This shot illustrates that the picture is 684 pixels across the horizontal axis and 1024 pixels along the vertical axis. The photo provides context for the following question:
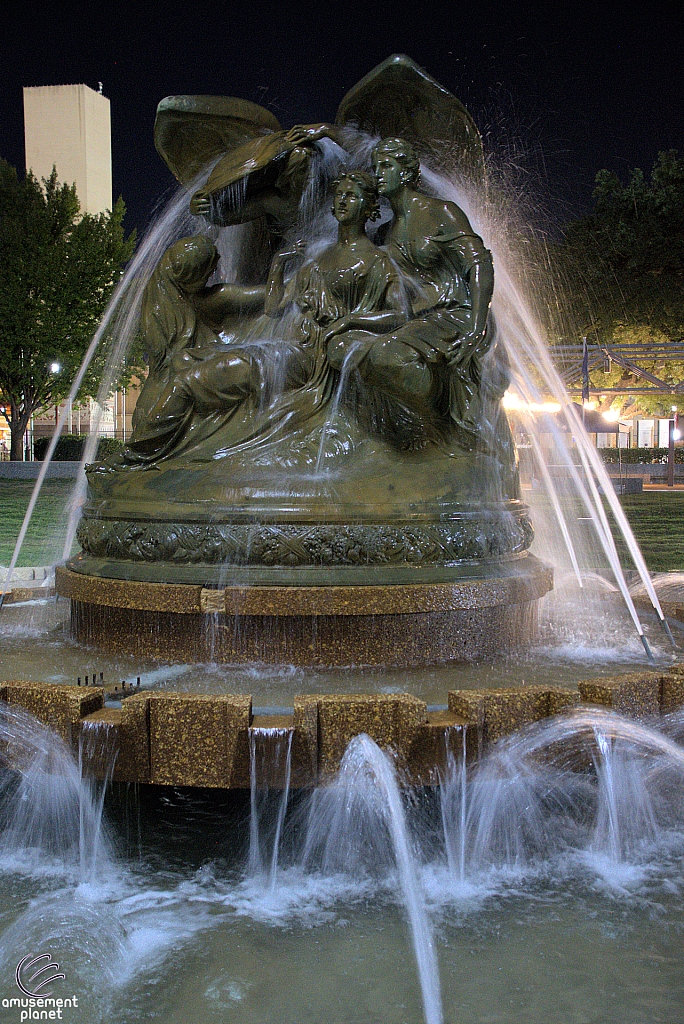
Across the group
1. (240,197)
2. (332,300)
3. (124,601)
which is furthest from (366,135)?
(124,601)

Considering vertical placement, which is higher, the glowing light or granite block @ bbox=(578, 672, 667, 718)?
the glowing light

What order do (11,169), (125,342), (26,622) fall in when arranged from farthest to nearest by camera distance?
1. (11,169)
2. (125,342)
3. (26,622)

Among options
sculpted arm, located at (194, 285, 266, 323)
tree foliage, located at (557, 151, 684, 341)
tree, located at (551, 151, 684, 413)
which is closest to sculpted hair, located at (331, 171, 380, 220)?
sculpted arm, located at (194, 285, 266, 323)

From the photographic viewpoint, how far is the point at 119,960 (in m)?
3.44

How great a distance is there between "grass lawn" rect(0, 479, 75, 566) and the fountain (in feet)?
25.2

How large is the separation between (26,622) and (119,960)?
4327 mm

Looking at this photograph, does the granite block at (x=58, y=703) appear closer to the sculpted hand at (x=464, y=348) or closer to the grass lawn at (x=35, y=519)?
the sculpted hand at (x=464, y=348)

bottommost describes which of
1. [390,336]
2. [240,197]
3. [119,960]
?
[119,960]

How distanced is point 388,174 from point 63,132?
1667 inches

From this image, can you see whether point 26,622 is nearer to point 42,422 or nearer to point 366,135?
point 366,135

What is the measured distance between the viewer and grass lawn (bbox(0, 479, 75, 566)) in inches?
612

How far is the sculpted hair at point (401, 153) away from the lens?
6684 millimetres

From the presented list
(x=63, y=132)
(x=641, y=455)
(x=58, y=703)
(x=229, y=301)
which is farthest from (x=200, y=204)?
(x=63, y=132)

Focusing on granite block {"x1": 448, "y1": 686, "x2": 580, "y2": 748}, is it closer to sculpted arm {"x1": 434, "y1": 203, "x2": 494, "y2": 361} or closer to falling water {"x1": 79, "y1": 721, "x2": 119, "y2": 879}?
falling water {"x1": 79, "y1": 721, "x2": 119, "y2": 879}
